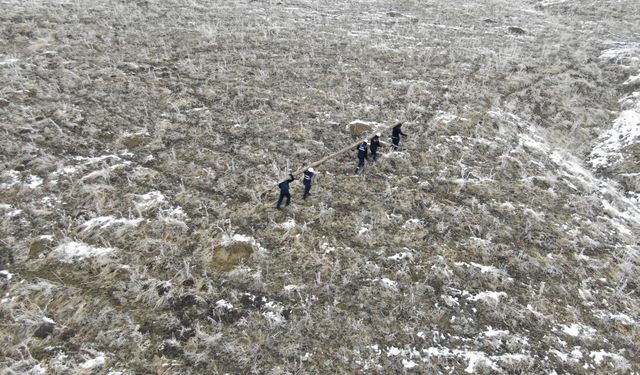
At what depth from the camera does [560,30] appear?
23.5m

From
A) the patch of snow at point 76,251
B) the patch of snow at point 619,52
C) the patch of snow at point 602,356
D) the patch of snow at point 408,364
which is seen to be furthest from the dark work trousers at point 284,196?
the patch of snow at point 619,52

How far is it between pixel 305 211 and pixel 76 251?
491cm

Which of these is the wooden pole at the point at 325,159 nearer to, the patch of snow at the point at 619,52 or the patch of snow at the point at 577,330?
the patch of snow at the point at 577,330

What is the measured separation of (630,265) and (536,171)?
3.52 meters

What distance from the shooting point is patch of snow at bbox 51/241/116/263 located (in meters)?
7.69

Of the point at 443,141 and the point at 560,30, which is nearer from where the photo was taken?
the point at 443,141

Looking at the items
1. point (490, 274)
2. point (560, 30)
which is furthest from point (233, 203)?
point (560, 30)

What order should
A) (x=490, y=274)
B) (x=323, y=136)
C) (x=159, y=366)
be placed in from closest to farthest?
1. (x=159, y=366)
2. (x=490, y=274)
3. (x=323, y=136)

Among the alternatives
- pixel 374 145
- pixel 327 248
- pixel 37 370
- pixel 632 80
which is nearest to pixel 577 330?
pixel 327 248

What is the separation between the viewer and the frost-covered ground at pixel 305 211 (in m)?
6.74

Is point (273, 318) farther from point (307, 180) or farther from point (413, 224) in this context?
point (413, 224)

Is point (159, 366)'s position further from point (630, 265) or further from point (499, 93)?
point (499, 93)

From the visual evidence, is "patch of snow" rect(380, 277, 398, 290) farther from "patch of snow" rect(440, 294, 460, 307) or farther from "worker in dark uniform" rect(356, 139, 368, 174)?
"worker in dark uniform" rect(356, 139, 368, 174)

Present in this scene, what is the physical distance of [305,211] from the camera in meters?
9.34
